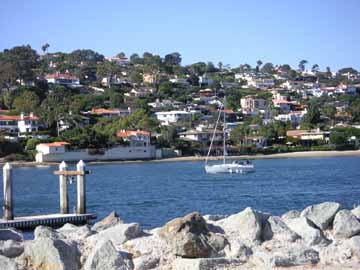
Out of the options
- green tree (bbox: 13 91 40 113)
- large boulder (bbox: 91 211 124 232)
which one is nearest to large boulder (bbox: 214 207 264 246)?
large boulder (bbox: 91 211 124 232)

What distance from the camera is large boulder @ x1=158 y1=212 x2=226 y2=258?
13125mm

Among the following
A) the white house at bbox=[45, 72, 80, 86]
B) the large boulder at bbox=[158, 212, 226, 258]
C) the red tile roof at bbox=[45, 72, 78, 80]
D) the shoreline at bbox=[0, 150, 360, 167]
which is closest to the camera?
the large boulder at bbox=[158, 212, 226, 258]

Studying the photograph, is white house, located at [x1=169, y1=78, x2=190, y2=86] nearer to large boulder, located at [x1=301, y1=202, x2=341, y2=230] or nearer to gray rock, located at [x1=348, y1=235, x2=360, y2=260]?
large boulder, located at [x1=301, y1=202, x2=341, y2=230]

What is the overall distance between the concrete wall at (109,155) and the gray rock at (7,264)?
253ft

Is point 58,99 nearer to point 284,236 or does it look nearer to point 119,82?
point 119,82

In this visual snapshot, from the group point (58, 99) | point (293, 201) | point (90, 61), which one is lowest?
point (293, 201)

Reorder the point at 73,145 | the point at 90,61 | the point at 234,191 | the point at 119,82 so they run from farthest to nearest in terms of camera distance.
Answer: the point at 90,61, the point at 119,82, the point at 73,145, the point at 234,191

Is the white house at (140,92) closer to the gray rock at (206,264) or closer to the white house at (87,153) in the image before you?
the white house at (87,153)

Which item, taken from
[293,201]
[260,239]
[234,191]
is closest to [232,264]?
[260,239]

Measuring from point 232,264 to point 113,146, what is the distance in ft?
276

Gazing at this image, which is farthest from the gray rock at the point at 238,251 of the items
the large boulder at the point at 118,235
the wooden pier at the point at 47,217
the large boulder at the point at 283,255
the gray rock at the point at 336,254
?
the wooden pier at the point at 47,217

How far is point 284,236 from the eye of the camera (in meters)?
14.3

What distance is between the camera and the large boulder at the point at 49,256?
40.7ft

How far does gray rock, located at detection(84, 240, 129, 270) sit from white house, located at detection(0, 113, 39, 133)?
3511 inches
